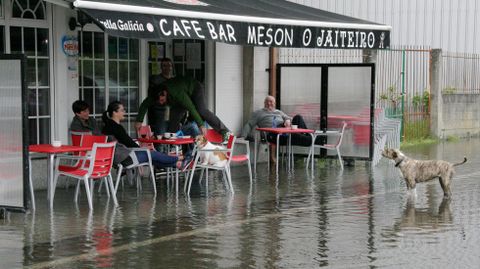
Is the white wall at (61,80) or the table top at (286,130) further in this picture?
the table top at (286,130)

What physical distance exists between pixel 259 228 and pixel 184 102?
4.29 metres

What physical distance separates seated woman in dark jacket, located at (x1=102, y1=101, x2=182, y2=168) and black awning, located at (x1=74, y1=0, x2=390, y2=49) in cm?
152

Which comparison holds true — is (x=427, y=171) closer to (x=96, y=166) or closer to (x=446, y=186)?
(x=446, y=186)

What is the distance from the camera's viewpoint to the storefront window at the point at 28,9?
12.9 meters

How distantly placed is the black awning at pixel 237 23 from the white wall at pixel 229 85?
3.94 feet

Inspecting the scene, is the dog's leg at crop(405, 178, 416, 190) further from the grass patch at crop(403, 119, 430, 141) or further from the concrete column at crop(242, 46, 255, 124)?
the grass patch at crop(403, 119, 430, 141)

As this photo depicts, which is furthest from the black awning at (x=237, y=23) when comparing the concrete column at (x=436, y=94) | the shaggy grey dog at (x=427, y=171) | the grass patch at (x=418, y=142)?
the concrete column at (x=436, y=94)

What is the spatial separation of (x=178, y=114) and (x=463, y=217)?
5186 millimetres

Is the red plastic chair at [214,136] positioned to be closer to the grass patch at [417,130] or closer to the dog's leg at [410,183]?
the dog's leg at [410,183]

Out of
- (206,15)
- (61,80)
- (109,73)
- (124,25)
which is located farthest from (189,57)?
(124,25)

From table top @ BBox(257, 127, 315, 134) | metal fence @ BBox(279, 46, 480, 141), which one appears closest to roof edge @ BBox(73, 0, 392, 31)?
table top @ BBox(257, 127, 315, 134)

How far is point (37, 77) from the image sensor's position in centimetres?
1329

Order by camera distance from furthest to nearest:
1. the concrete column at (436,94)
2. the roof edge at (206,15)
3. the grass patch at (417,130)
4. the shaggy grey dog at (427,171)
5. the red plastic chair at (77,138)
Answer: the concrete column at (436,94), the grass patch at (417,130), the shaggy grey dog at (427,171), the red plastic chair at (77,138), the roof edge at (206,15)

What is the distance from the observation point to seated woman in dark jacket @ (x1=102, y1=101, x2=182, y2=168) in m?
A: 12.6
